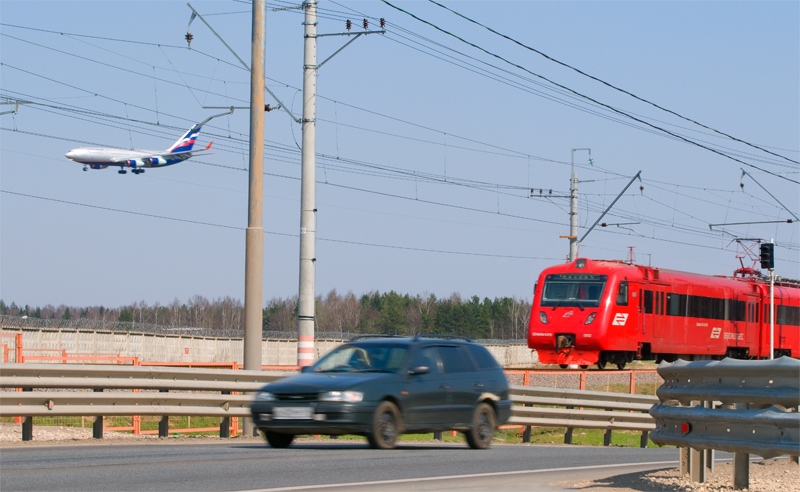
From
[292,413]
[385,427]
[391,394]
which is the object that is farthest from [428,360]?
[292,413]

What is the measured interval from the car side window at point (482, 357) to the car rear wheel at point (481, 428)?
1.85ft

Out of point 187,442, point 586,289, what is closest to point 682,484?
point 187,442

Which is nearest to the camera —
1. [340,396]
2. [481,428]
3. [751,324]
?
[340,396]

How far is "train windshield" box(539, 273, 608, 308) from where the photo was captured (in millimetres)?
31422

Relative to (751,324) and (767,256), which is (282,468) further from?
(751,324)

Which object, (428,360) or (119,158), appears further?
(119,158)

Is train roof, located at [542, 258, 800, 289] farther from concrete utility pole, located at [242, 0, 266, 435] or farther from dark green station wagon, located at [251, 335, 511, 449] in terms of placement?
dark green station wagon, located at [251, 335, 511, 449]

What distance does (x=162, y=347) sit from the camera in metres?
53.8

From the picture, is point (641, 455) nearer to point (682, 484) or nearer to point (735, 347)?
point (682, 484)

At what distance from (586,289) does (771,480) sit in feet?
78.3

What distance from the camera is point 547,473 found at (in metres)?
10.2

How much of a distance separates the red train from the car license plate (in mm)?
21139

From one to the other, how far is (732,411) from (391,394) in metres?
4.80

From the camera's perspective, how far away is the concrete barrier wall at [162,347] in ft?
152
